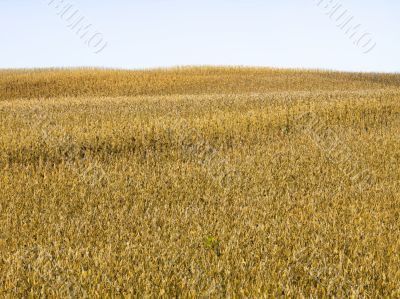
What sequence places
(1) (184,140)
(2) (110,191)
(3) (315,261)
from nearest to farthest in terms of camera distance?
(3) (315,261)
(2) (110,191)
(1) (184,140)

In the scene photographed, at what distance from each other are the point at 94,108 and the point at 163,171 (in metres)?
6.10

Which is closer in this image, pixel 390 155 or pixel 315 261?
pixel 315 261

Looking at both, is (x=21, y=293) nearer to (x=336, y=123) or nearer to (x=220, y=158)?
(x=220, y=158)

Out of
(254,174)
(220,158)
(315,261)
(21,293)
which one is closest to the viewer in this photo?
(21,293)

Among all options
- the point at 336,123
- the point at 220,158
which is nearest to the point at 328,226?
the point at 220,158

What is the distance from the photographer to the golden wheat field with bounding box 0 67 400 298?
3.52m

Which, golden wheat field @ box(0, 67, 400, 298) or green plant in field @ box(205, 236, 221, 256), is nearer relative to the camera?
golden wheat field @ box(0, 67, 400, 298)

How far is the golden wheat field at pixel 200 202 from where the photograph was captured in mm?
3520

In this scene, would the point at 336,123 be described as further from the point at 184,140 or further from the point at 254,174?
the point at 254,174

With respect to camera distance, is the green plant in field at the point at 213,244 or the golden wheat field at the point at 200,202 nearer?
the golden wheat field at the point at 200,202

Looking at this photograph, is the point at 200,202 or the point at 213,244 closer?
the point at 213,244

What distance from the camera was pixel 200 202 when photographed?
5605 millimetres

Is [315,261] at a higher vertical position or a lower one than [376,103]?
lower

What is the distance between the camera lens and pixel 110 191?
19.6 feet
